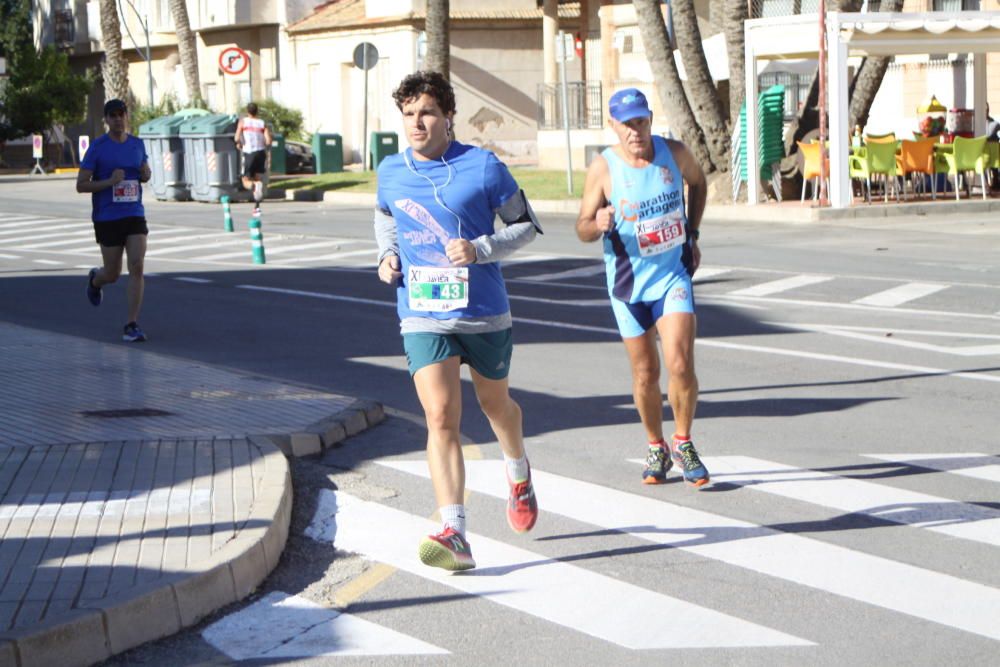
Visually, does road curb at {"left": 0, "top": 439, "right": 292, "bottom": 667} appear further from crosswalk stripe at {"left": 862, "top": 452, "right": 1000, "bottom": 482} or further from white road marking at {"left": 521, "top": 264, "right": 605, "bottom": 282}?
white road marking at {"left": 521, "top": 264, "right": 605, "bottom": 282}

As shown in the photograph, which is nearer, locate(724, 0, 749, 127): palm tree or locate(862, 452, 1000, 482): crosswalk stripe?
locate(862, 452, 1000, 482): crosswalk stripe

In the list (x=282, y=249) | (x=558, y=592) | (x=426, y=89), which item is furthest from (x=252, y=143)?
(x=558, y=592)

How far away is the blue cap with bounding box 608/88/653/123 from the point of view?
715 centimetres

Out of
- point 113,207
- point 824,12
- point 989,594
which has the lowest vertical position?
point 989,594

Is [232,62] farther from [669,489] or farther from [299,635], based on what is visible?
[299,635]

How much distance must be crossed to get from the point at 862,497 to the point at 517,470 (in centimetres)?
179

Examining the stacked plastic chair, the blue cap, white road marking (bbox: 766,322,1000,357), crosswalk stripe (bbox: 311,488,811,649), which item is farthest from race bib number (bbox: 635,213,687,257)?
the stacked plastic chair

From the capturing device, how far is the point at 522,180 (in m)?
34.6

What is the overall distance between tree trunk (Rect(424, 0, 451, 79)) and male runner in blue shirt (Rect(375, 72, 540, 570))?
27986 millimetres

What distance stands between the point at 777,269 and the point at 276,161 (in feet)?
82.6

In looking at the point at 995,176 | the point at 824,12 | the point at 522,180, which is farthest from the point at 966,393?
the point at 522,180

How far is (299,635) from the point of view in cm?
532

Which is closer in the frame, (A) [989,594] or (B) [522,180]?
(A) [989,594]

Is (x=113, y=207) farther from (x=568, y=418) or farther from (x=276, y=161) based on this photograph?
(x=276, y=161)
